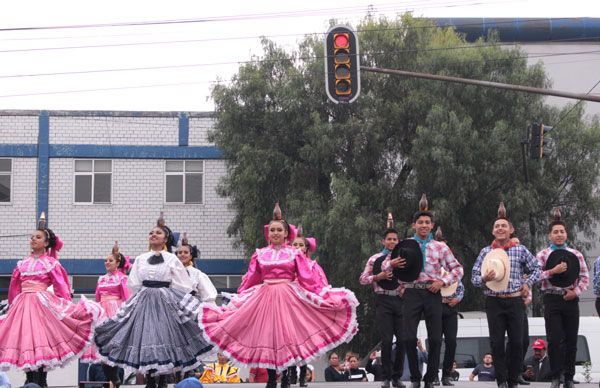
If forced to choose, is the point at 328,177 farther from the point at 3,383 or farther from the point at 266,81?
the point at 3,383

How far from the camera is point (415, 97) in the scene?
114ft

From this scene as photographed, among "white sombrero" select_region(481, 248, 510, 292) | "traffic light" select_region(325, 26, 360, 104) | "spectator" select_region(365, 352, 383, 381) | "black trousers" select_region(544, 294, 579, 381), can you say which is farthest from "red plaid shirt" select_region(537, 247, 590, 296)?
"spectator" select_region(365, 352, 383, 381)

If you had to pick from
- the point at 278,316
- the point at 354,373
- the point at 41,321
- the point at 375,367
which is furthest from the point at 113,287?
the point at 375,367

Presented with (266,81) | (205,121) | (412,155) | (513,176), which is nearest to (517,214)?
(513,176)

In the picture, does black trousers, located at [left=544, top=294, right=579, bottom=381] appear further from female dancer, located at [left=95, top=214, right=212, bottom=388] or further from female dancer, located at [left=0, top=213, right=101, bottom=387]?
female dancer, located at [left=0, top=213, right=101, bottom=387]

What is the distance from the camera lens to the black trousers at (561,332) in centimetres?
1546

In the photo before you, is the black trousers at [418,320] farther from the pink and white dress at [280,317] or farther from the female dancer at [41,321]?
the female dancer at [41,321]

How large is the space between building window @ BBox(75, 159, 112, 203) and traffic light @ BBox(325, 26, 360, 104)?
18.6 m

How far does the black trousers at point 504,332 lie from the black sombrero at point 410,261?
3.04 feet

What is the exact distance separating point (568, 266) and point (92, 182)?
26963mm

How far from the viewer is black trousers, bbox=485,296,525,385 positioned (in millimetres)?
14625

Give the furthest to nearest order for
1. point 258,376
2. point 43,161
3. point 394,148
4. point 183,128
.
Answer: point 183,128 < point 43,161 < point 394,148 < point 258,376

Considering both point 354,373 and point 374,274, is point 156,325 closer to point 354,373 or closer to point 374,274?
point 374,274

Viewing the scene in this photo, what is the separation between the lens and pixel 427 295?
14953 mm
